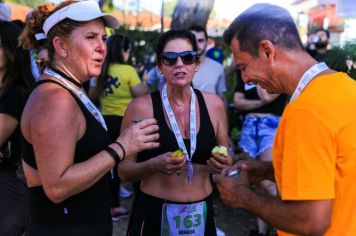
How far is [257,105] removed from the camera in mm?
4922

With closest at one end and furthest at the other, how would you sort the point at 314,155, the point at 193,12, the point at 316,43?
the point at 314,155 → the point at 316,43 → the point at 193,12

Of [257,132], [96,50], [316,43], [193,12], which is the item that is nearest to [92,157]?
[96,50]

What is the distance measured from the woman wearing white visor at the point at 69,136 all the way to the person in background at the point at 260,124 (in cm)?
270

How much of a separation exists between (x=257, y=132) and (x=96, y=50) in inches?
115

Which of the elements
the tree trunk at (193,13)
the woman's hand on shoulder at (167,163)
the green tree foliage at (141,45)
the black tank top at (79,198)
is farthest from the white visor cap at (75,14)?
the green tree foliage at (141,45)

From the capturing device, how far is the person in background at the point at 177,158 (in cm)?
269

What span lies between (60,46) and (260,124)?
3.07 meters

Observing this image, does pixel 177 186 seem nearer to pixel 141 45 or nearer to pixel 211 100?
pixel 211 100

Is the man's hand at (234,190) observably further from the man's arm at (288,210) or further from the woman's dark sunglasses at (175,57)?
the woman's dark sunglasses at (175,57)

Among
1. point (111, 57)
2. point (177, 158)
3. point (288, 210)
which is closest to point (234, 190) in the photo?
point (288, 210)

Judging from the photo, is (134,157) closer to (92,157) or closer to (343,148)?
(92,157)

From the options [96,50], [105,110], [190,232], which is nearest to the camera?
[96,50]

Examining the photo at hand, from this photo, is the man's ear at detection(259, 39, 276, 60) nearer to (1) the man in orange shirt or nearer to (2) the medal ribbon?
(1) the man in orange shirt

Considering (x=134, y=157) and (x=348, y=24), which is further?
(x=348, y=24)
